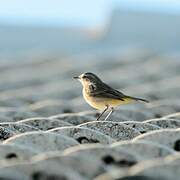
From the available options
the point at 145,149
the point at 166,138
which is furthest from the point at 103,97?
the point at 145,149

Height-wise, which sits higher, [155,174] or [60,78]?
[155,174]

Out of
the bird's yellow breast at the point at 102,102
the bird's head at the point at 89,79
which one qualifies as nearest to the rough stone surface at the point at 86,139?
the bird's yellow breast at the point at 102,102

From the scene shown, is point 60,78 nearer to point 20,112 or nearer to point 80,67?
point 80,67

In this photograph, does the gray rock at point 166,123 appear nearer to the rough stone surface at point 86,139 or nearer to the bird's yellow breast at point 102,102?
the rough stone surface at point 86,139

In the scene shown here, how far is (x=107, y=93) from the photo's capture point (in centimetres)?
735

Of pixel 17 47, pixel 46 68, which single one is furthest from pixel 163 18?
pixel 46 68

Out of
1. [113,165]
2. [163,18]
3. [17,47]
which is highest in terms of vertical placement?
[113,165]

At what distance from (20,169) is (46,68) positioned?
37.6 feet

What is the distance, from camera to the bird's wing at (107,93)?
284 inches

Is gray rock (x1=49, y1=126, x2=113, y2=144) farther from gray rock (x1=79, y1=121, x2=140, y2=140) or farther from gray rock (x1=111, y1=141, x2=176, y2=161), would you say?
gray rock (x1=111, y1=141, x2=176, y2=161)

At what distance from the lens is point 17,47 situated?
2127 centimetres

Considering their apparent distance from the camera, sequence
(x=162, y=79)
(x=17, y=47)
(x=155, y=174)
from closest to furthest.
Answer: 1. (x=155, y=174)
2. (x=162, y=79)
3. (x=17, y=47)

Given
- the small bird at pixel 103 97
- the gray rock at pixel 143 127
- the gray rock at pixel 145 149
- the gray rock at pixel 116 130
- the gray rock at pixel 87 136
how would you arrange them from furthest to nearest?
the small bird at pixel 103 97, the gray rock at pixel 143 127, the gray rock at pixel 116 130, the gray rock at pixel 87 136, the gray rock at pixel 145 149

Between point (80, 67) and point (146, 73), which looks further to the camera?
point (80, 67)
